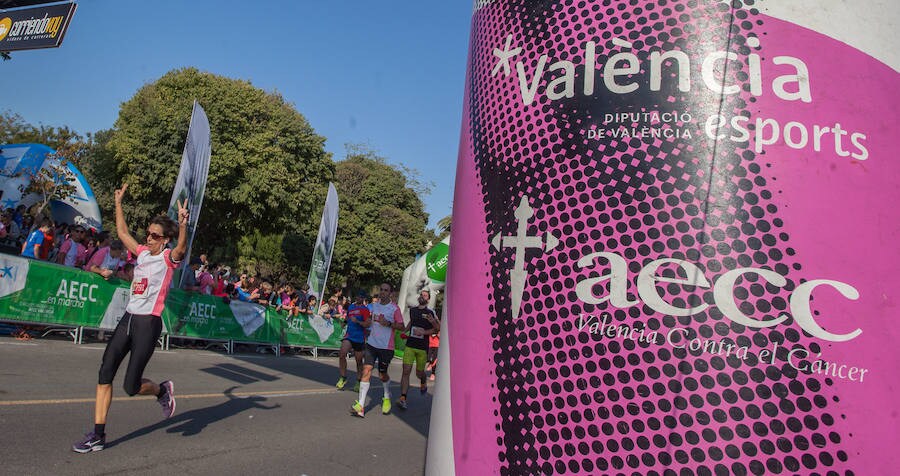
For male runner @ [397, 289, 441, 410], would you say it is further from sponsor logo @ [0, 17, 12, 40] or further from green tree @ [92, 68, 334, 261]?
green tree @ [92, 68, 334, 261]

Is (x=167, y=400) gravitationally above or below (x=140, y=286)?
below

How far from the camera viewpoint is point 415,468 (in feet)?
18.8

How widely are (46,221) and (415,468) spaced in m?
11.0

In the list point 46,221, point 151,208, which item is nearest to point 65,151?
point 151,208

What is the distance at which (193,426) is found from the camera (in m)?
Answer: 6.18

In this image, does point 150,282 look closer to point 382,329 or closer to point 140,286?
point 140,286

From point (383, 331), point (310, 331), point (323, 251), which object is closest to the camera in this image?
point (383, 331)

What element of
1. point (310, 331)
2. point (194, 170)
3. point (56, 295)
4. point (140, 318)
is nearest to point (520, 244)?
point (140, 318)

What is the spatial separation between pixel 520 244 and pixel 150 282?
12.4 feet

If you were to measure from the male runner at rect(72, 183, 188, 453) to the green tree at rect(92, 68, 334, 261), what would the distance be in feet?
87.7

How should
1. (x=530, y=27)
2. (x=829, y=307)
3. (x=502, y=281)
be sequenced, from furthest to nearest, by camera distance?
(x=530, y=27) → (x=502, y=281) → (x=829, y=307)

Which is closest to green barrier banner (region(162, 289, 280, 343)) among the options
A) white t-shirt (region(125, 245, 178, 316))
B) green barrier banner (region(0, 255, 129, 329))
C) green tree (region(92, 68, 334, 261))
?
green barrier banner (region(0, 255, 129, 329))

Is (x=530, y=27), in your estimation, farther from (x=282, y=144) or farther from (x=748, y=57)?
(x=282, y=144)

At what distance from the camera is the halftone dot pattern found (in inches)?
79.8
